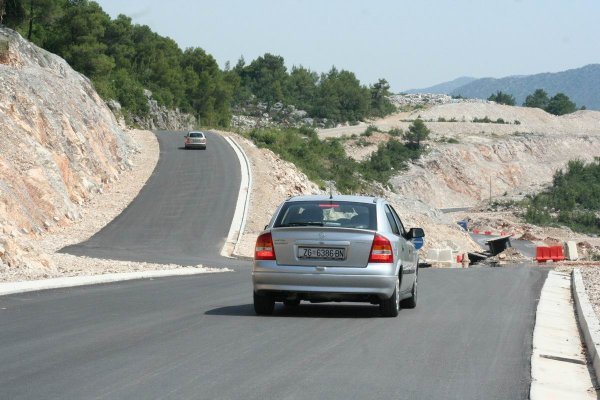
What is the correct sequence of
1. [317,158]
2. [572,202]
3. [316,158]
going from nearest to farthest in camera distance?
[316,158], [317,158], [572,202]

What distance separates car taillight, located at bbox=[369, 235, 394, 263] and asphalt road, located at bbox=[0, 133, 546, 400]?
843 millimetres

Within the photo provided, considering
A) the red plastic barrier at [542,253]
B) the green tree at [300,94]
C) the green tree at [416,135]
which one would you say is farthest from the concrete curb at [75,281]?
the green tree at [300,94]

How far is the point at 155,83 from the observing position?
118938 millimetres

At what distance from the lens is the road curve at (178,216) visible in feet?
126

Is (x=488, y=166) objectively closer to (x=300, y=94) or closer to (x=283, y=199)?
(x=300, y=94)

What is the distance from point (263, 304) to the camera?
14.7 meters

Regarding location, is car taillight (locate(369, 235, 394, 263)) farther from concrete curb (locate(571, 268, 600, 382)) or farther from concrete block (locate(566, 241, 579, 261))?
concrete block (locate(566, 241, 579, 261))

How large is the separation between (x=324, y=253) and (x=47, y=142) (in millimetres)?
37627

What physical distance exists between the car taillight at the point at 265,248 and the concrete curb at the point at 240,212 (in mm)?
25706

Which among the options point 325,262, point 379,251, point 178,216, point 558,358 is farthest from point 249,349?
point 178,216

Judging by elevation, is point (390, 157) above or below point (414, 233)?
below

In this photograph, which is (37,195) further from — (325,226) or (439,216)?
(439,216)

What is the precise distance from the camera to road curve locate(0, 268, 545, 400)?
28.3ft

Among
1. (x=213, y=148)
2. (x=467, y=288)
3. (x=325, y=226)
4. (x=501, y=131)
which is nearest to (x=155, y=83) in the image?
(x=213, y=148)
